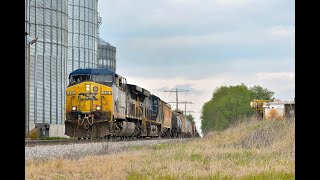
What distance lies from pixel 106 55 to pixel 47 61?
32.0 meters

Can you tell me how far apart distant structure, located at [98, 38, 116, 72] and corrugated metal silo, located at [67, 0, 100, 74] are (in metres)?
13.7

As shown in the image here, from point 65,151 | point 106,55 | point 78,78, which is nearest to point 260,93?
point 106,55

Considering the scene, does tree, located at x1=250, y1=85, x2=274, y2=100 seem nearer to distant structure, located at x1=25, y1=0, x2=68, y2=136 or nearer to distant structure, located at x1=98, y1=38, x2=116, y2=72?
distant structure, located at x1=98, y1=38, x2=116, y2=72

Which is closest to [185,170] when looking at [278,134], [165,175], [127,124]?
[165,175]

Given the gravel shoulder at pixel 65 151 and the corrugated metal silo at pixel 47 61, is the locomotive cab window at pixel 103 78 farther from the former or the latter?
the corrugated metal silo at pixel 47 61

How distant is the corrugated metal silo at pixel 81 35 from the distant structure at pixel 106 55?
13.7m

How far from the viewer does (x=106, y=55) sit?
8950 centimetres

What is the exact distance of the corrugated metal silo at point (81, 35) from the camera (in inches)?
2771

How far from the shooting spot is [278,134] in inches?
669

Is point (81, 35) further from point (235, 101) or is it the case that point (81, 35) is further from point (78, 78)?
point (78, 78)
